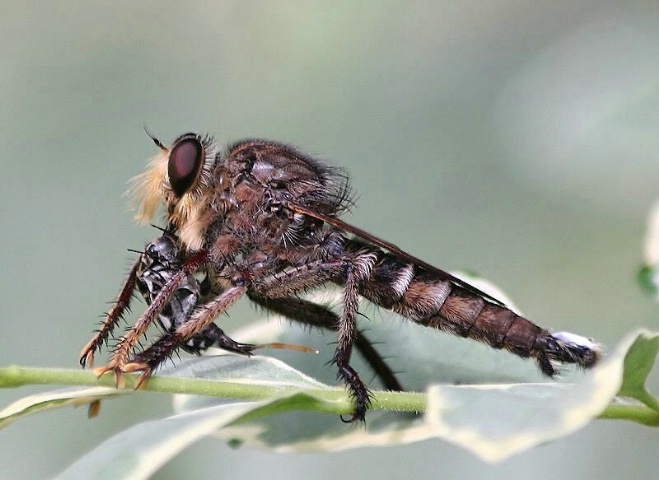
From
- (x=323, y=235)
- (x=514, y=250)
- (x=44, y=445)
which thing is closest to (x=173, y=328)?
(x=323, y=235)

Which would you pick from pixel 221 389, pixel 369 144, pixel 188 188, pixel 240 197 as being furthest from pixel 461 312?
pixel 369 144

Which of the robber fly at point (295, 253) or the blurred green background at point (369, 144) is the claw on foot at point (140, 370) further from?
the blurred green background at point (369, 144)

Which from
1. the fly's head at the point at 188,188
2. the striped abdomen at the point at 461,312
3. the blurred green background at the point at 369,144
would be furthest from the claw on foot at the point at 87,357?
the blurred green background at the point at 369,144

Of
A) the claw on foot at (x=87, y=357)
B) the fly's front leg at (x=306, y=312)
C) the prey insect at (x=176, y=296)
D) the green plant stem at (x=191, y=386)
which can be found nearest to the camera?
the green plant stem at (x=191, y=386)

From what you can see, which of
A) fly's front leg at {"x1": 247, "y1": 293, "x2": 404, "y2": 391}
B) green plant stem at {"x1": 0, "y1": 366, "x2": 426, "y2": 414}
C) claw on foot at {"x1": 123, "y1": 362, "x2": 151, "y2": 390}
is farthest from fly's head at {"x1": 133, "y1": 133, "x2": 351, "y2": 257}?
green plant stem at {"x1": 0, "y1": 366, "x2": 426, "y2": 414}

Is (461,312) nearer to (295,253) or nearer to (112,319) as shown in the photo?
(295,253)

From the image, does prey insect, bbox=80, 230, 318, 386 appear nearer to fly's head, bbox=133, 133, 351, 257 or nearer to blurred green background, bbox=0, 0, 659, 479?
fly's head, bbox=133, 133, 351, 257
